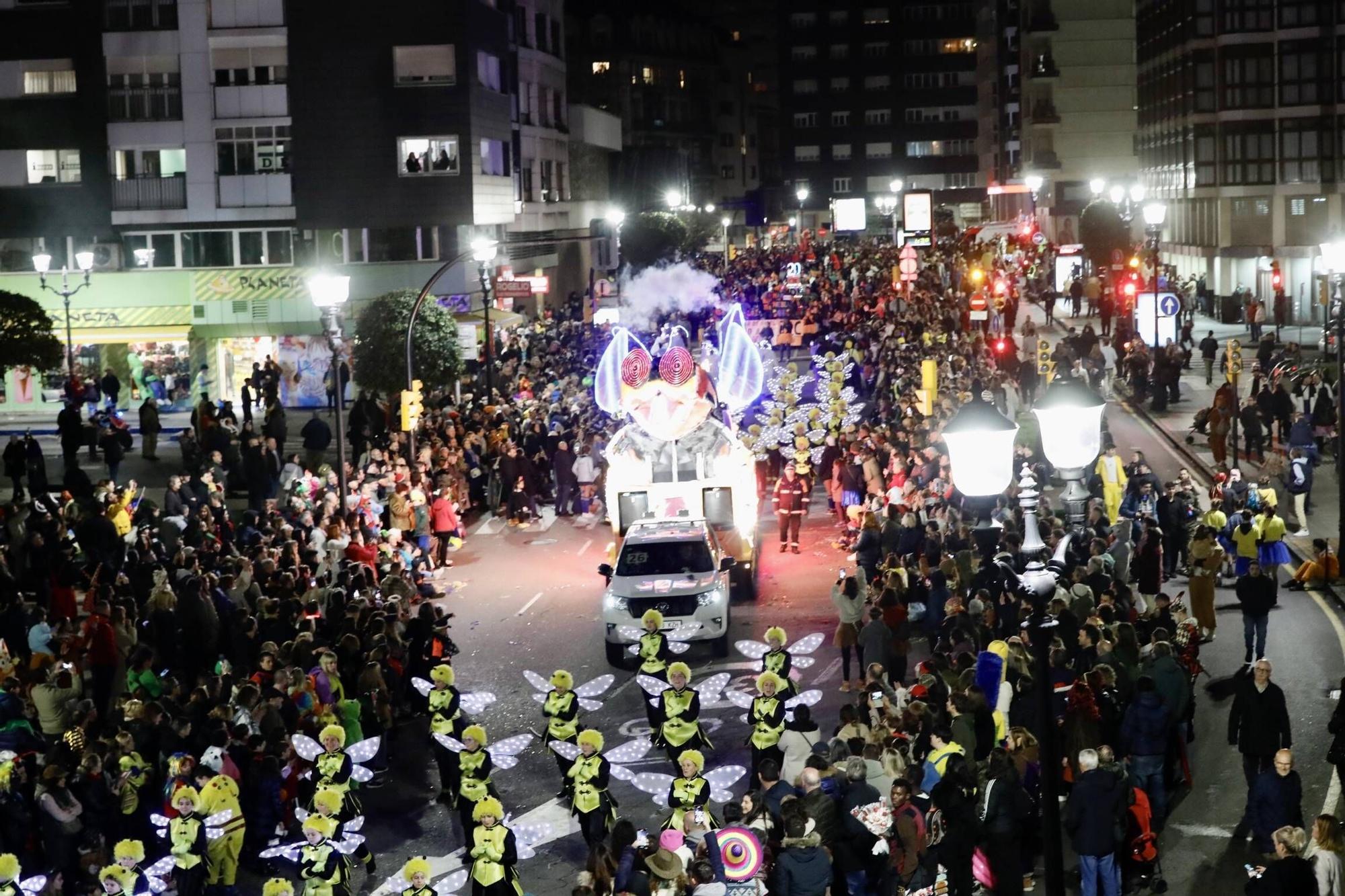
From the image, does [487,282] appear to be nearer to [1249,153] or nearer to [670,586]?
[670,586]

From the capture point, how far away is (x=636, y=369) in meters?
28.5

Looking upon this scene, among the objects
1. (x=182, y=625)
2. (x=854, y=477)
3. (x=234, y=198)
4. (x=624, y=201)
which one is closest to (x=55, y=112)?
(x=234, y=198)

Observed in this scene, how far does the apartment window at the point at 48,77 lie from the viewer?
50375 millimetres

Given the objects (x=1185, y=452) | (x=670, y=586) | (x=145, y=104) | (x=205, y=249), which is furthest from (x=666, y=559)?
(x=145, y=104)

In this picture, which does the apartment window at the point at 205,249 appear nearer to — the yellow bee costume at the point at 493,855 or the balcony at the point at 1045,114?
the yellow bee costume at the point at 493,855

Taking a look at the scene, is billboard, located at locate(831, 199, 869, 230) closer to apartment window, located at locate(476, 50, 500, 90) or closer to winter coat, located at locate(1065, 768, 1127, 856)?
apartment window, located at locate(476, 50, 500, 90)

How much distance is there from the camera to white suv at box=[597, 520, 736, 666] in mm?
22516

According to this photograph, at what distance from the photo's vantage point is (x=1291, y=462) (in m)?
30.3

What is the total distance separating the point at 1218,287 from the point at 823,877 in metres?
65.6

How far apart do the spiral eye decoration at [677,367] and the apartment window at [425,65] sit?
2532 centimetres

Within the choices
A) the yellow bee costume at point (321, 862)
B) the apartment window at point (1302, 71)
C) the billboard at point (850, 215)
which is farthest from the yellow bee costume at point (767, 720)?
the billboard at point (850, 215)

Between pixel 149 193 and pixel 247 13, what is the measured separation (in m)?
5.52

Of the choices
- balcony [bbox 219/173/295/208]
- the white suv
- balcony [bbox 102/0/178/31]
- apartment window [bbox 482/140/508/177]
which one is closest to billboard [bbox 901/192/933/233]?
apartment window [bbox 482/140/508/177]

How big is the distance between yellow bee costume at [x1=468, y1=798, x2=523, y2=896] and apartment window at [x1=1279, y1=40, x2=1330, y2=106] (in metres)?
62.6
